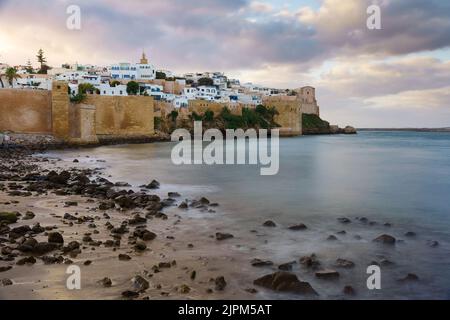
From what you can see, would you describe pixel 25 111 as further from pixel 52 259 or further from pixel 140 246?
pixel 52 259

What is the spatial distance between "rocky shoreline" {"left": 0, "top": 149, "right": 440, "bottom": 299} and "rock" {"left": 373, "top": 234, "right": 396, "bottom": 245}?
15 mm

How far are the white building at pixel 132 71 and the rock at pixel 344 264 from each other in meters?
47.2

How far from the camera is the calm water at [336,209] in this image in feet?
18.2

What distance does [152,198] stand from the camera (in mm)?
9602

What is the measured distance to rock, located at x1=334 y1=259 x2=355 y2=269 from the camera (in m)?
5.61

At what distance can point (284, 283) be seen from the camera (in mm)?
4758

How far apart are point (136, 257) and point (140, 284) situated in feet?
3.24

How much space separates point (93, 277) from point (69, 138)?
24.9 meters

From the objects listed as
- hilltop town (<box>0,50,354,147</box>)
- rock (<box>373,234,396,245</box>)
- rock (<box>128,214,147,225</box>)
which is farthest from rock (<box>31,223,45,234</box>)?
hilltop town (<box>0,50,354,147</box>)

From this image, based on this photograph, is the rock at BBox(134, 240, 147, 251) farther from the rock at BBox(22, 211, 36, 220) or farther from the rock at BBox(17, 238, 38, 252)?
the rock at BBox(22, 211, 36, 220)

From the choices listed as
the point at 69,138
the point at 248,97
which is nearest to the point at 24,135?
the point at 69,138

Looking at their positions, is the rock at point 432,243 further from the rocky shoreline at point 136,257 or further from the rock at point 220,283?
the rock at point 220,283

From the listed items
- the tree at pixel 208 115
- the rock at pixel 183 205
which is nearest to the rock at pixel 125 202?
the rock at pixel 183 205
